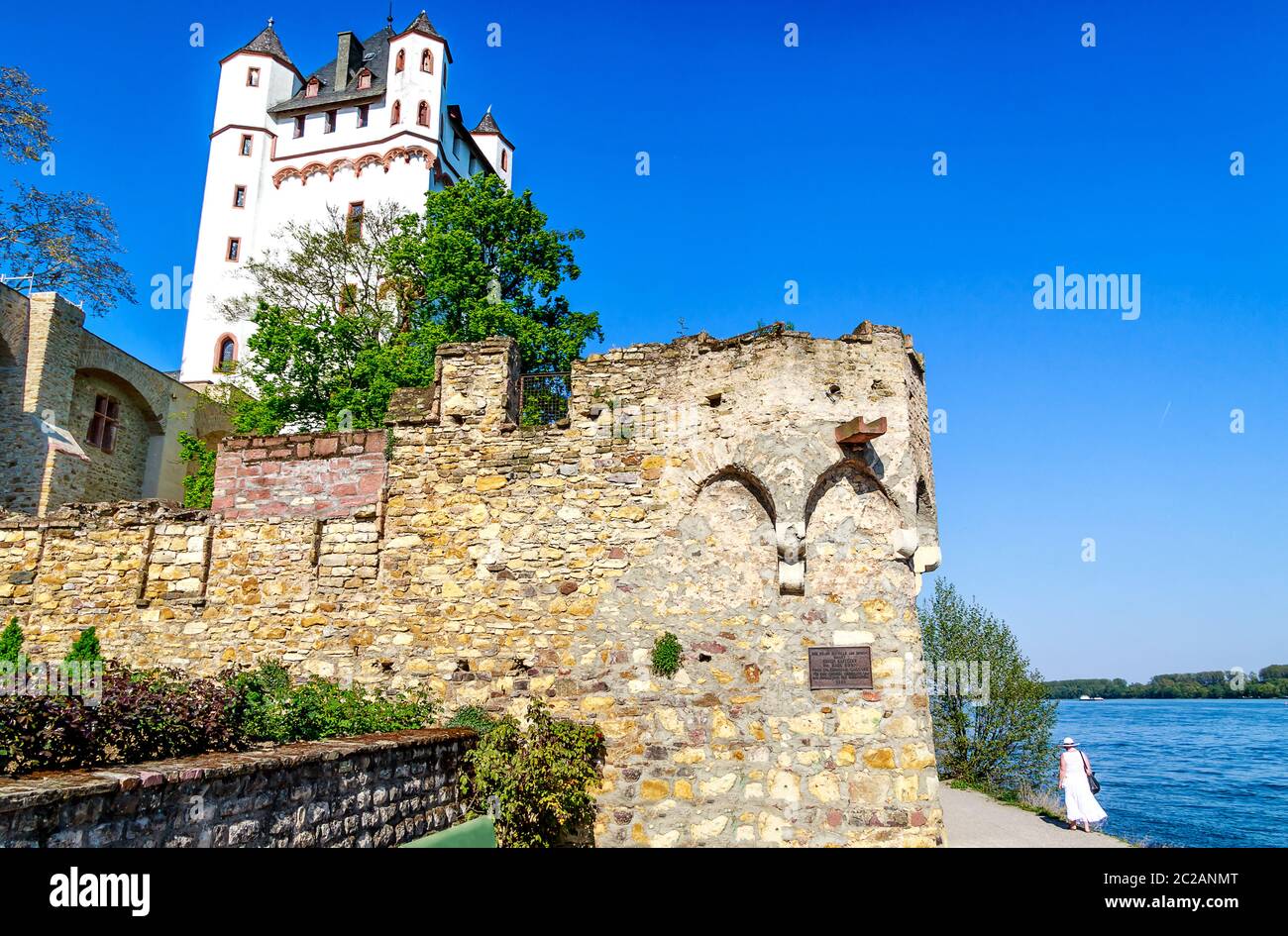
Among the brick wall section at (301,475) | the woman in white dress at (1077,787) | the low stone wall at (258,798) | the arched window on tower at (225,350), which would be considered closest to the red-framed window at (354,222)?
the arched window on tower at (225,350)

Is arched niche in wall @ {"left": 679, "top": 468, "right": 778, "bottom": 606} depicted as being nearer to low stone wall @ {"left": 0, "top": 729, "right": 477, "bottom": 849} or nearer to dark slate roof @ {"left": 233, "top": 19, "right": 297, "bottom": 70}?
low stone wall @ {"left": 0, "top": 729, "right": 477, "bottom": 849}

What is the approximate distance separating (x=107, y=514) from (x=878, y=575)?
1082cm

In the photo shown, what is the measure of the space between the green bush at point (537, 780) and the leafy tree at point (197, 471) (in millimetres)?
19705

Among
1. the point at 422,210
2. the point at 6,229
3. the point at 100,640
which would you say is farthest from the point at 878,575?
the point at 422,210

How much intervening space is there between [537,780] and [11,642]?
26.5 ft

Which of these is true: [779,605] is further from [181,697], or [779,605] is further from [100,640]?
[100,640]

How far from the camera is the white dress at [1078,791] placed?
43.5 ft

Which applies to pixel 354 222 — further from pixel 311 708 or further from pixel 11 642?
pixel 311 708

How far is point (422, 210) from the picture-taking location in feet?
116

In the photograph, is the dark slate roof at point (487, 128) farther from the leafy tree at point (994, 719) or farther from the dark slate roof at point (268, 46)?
the leafy tree at point (994, 719)

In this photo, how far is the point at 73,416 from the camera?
75.2 ft

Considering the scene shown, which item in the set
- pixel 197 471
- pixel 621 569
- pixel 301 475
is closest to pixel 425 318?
pixel 197 471

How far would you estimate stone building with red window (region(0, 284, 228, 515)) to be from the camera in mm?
21109

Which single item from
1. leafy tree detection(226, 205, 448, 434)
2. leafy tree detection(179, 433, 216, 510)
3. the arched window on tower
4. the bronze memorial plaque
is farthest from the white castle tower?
the bronze memorial plaque
